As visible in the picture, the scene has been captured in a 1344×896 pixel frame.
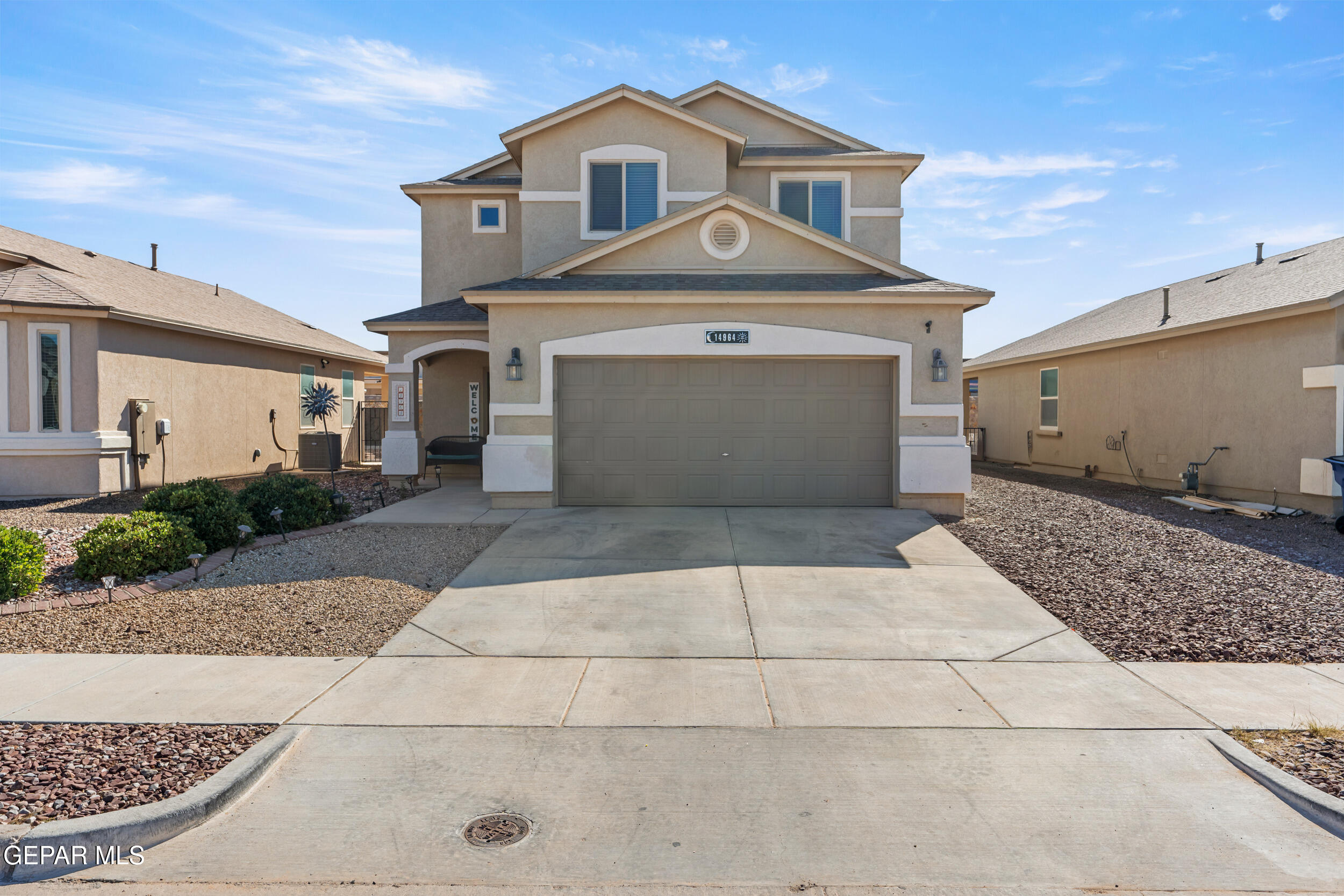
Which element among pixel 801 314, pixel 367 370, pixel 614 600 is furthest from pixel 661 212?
pixel 367 370

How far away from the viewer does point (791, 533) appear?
10234 mm

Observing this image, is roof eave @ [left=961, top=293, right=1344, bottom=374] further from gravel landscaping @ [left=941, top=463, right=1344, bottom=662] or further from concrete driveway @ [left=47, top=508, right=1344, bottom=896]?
concrete driveway @ [left=47, top=508, right=1344, bottom=896]

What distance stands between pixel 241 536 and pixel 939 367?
9928 millimetres

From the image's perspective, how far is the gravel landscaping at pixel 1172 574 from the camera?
639 cm

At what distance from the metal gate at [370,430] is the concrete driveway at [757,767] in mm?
17660

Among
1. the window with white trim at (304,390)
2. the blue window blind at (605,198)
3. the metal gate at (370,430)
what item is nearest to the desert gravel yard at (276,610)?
the blue window blind at (605,198)

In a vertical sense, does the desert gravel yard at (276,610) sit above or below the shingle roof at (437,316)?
below

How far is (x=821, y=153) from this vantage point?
52.3 feet

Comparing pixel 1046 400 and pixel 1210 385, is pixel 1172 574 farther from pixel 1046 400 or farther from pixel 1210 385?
pixel 1046 400

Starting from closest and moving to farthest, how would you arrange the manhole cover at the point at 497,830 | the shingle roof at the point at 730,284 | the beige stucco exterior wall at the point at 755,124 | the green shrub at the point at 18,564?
the manhole cover at the point at 497,830, the green shrub at the point at 18,564, the shingle roof at the point at 730,284, the beige stucco exterior wall at the point at 755,124

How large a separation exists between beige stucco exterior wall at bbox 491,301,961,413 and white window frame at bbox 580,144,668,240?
10.3 feet

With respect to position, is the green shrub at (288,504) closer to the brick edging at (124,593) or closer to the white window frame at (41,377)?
the brick edging at (124,593)

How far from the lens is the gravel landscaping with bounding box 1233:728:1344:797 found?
4.07 m

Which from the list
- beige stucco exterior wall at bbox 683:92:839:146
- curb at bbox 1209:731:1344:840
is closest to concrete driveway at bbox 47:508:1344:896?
curb at bbox 1209:731:1344:840
